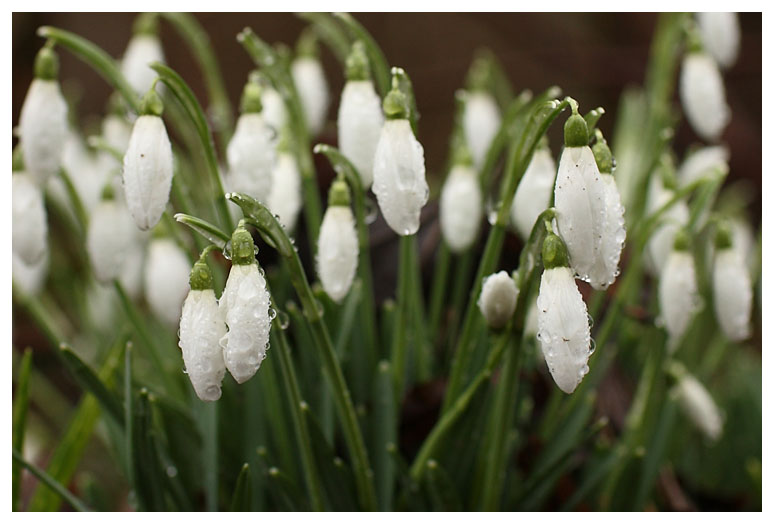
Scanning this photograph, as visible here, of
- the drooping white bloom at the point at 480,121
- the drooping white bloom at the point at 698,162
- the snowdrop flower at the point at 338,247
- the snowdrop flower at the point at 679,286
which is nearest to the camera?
the snowdrop flower at the point at 338,247

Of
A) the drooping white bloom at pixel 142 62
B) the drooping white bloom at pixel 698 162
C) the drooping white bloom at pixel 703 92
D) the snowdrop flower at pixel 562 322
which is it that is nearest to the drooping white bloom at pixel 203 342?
the snowdrop flower at pixel 562 322

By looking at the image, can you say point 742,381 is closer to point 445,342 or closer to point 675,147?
point 445,342

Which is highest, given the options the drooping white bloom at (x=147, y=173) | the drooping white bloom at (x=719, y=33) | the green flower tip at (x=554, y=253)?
the drooping white bloom at (x=719, y=33)

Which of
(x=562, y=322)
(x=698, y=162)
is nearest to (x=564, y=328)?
(x=562, y=322)

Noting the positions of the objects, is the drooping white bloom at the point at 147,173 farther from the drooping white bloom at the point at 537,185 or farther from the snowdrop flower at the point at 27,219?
the drooping white bloom at the point at 537,185

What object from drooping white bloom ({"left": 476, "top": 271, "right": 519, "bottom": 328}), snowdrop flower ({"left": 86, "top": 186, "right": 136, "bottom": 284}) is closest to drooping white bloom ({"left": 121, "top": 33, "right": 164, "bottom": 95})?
snowdrop flower ({"left": 86, "top": 186, "right": 136, "bottom": 284})

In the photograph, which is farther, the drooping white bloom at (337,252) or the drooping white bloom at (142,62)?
the drooping white bloom at (142,62)

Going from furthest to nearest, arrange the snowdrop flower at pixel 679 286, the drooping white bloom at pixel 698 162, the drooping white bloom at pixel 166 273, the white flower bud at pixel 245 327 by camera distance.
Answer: the drooping white bloom at pixel 698 162 < the drooping white bloom at pixel 166 273 < the snowdrop flower at pixel 679 286 < the white flower bud at pixel 245 327

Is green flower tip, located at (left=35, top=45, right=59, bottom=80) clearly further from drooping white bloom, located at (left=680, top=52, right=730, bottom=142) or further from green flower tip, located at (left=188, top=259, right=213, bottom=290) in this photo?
drooping white bloom, located at (left=680, top=52, right=730, bottom=142)
